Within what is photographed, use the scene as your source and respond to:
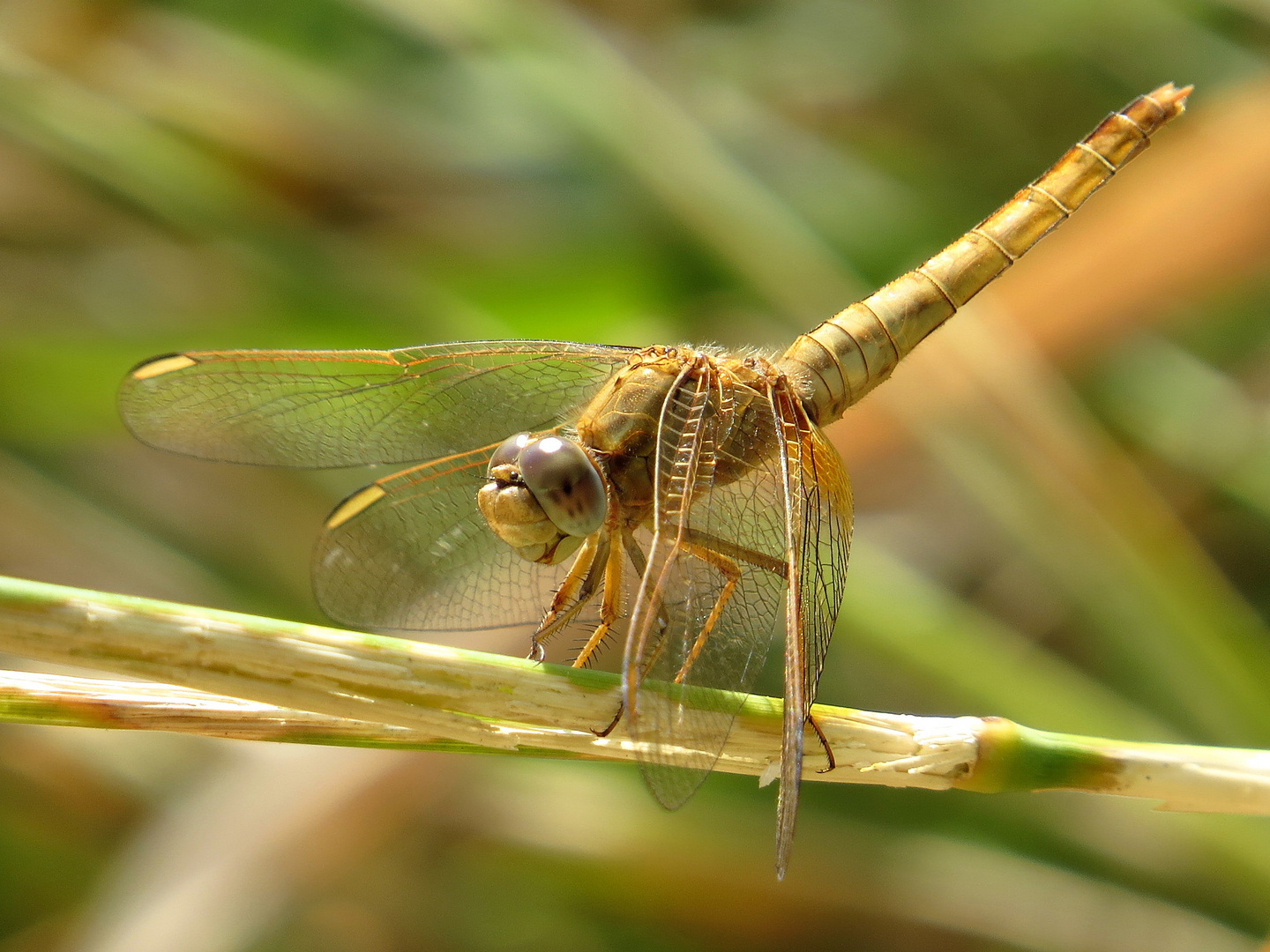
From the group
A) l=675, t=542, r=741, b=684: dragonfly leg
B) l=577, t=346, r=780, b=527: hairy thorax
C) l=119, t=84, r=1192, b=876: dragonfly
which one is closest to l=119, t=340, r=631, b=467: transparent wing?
l=119, t=84, r=1192, b=876: dragonfly

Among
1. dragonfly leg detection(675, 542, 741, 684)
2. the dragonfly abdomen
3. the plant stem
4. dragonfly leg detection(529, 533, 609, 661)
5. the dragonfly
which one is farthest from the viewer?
the dragonfly abdomen

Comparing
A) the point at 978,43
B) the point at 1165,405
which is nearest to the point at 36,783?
the point at 1165,405

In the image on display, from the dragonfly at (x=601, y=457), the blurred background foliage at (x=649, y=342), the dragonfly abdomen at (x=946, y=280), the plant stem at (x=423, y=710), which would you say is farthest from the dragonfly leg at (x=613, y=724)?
the blurred background foliage at (x=649, y=342)

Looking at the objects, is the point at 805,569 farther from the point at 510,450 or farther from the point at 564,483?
the point at 510,450

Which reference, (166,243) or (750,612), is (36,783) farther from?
(750,612)

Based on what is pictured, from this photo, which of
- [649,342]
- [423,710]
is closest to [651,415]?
[423,710]

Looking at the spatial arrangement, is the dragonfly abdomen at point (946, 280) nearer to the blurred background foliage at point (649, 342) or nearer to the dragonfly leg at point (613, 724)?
the blurred background foliage at point (649, 342)

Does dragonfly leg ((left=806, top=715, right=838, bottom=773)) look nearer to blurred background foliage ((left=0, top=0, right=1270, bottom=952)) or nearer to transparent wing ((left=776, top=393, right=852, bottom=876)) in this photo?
A: transparent wing ((left=776, top=393, right=852, bottom=876))
